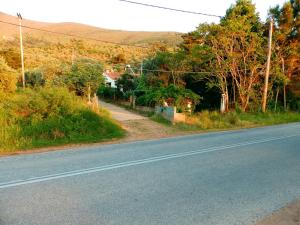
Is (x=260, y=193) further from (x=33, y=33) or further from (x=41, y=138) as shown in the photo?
(x=33, y=33)

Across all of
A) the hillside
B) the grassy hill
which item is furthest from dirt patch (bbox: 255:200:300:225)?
the hillside

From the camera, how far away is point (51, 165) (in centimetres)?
762

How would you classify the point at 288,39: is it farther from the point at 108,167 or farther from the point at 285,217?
the point at 285,217

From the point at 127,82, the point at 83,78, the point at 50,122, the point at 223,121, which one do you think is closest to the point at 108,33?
the point at 127,82

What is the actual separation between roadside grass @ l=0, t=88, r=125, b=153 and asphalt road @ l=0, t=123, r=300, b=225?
7.51ft

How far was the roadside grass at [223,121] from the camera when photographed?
56.2ft

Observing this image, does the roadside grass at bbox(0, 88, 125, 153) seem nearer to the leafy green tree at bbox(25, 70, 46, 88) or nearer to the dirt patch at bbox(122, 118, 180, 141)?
the dirt patch at bbox(122, 118, 180, 141)

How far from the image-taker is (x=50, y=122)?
1242cm

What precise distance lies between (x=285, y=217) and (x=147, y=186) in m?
2.55

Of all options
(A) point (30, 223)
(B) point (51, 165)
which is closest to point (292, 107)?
(B) point (51, 165)

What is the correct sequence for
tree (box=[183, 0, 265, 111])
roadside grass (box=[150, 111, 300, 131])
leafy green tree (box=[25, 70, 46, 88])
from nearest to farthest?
roadside grass (box=[150, 111, 300, 131])
tree (box=[183, 0, 265, 111])
leafy green tree (box=[25, 70, 46, 88])

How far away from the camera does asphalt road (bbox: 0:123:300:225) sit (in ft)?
14.8

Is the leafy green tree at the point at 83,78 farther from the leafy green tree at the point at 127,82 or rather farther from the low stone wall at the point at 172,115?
the low stone wall at the point at 172,115

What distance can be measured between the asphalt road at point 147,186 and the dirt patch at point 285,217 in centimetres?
14
